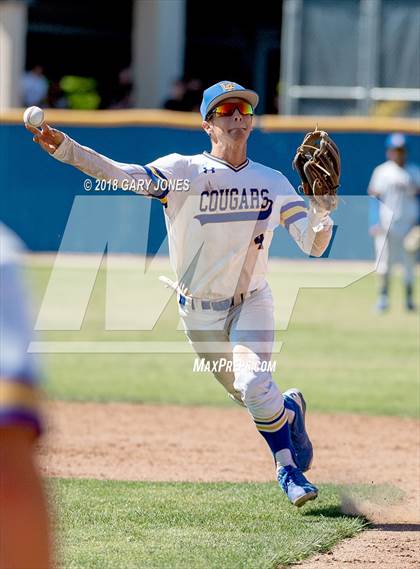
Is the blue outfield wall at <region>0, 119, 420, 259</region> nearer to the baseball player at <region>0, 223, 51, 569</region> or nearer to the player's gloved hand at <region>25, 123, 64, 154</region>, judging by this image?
the player's gloved hand at <region>25, 123, 64, 154</region>

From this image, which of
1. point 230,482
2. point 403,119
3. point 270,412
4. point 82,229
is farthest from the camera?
point 403,119

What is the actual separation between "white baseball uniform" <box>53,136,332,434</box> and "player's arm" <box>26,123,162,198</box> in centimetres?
1

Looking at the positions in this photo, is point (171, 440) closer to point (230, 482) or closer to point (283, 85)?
point (230, 482)

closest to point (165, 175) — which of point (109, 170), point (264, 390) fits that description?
point (109, 170)

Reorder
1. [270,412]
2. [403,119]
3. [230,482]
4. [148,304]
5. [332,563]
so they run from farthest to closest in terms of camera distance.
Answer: [403,119] < [148,304] < [230,482] < [270,412] < [332,563]

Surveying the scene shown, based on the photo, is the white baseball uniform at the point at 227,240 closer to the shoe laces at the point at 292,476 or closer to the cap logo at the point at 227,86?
the shoe laces at the point at 292,476

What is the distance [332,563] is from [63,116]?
16191mm

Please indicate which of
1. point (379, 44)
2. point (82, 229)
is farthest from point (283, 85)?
point (82, 229)

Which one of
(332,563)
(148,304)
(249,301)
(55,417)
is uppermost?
(249,301)

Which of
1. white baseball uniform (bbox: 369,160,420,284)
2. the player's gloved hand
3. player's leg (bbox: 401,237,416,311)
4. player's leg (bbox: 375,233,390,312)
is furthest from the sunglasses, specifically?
white baseball uniform (bbox: 369,160,420,284)

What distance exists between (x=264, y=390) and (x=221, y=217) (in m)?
0.98

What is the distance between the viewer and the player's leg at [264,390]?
6.01 m

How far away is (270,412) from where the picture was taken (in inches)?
239

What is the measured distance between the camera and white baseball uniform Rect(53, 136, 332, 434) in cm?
621
